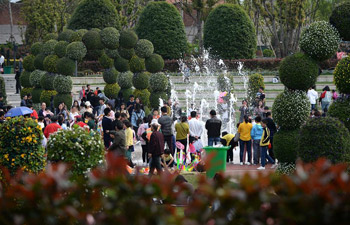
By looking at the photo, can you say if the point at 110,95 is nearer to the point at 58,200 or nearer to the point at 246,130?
the point at 246,130

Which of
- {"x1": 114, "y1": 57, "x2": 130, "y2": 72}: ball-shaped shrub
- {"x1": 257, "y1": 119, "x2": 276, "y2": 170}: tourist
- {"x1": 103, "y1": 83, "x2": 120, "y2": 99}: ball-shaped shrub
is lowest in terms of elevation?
{"x1": 257, "y1": 119, "x2": 276, "y2": 170}: tourist

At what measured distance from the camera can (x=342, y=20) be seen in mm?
13039

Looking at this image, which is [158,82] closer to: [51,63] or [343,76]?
[51,63]

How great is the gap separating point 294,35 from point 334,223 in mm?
36556

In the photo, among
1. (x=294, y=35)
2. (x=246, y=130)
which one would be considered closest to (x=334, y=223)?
(x=246, y=130)

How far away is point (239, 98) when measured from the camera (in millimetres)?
29500

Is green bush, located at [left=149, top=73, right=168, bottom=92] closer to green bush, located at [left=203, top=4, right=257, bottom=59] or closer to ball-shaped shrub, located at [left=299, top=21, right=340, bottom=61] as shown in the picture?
ball-shaped shrub, located at [left=299, top=21, right=340, bottom=61]

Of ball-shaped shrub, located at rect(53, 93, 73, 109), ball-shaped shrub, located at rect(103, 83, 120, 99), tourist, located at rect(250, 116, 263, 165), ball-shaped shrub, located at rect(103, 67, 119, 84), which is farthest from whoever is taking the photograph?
ball-shaped shrub, located at rect(103, 67, 119, 84)

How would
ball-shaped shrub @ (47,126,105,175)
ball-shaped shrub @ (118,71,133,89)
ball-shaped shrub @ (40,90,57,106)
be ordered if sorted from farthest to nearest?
1. ball-shaped shrub @ (118,71,133,89)
2. ball-shaped shrub @ (40,90,57,106)
3. ball-shaped shrub @ (47,126,105,175)

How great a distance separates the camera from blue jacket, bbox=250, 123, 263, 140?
15680 millimetres

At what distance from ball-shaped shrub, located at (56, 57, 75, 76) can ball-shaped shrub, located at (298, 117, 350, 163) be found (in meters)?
13.0

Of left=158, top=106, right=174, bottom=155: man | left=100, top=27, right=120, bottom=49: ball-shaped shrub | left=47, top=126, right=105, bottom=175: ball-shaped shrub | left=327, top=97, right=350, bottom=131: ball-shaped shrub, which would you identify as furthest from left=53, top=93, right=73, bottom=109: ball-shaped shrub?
left=47, top=126, right=105, bottom=175: ball-shaped shrub

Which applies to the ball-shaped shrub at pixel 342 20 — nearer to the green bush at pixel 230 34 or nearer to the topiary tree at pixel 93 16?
the green bush at pixel 230 34

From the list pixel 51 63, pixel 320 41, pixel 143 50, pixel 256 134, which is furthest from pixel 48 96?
pixel 320 41
